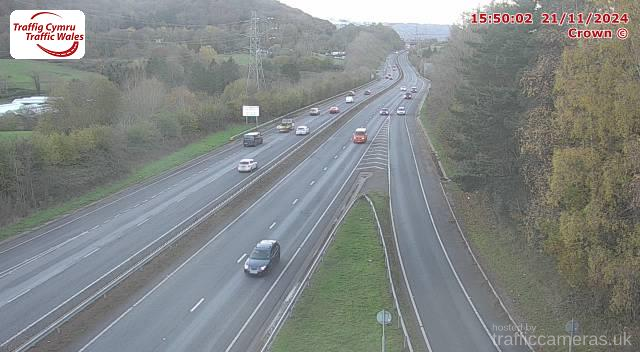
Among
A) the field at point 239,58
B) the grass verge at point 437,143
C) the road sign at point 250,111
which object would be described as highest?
the field at point 239,58

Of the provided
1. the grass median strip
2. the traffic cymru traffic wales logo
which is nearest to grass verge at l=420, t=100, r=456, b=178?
the grass median strip

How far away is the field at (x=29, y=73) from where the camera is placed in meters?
79.0

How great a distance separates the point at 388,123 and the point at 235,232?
45.3 metres

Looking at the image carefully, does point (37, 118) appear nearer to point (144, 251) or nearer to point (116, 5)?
point (144, 251)

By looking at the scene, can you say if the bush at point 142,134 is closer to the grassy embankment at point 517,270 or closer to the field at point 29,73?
the grassy embankment at point 517,270

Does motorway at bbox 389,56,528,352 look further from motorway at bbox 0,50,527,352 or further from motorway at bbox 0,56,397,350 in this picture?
motorway at bbox 0,56,397,350

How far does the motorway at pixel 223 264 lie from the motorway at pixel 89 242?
8 centimetres

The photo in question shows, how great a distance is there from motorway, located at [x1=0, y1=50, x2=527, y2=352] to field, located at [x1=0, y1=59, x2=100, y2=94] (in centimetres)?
4567

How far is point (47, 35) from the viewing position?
35.3 metres

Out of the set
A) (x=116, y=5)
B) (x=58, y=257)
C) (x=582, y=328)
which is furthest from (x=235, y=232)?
(x=116, y=5)

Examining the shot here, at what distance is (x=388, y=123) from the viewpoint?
73375mm

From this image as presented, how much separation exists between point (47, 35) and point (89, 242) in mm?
14870

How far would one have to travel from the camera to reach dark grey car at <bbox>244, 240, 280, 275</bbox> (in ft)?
83.7

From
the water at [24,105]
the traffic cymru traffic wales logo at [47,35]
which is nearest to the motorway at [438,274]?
the traffic cymru traffic wales logo at [47,35]
